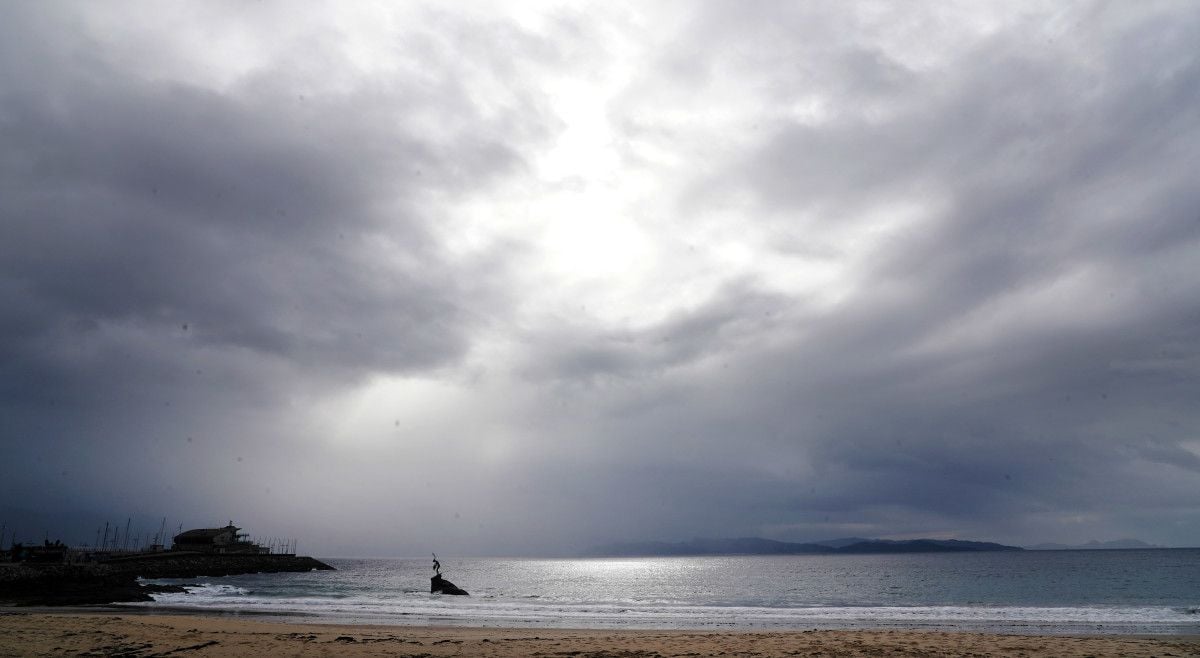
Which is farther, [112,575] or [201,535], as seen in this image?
[201,535]

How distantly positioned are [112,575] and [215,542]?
42865 mm

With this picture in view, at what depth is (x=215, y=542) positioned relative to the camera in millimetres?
105375

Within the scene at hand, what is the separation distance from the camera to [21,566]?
191 ft

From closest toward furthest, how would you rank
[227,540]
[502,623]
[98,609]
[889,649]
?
1. [889,649]
2. [502,623]
3. [98,609]
4. [227,540]

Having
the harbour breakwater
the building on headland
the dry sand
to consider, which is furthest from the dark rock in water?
the building on headland

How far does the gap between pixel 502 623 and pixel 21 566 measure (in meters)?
55.0

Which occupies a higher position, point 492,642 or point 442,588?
point 492,642

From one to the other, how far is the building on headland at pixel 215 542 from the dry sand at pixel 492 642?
291ft

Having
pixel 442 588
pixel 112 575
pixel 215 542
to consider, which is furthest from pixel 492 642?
pixel 215 542

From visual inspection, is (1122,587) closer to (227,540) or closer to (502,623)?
(502,623)

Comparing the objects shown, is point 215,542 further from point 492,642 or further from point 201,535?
point 492,642

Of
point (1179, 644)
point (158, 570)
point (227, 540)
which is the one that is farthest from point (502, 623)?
point (227, 540)

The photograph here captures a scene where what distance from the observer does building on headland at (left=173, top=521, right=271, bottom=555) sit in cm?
10388

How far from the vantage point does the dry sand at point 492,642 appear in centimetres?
2111
